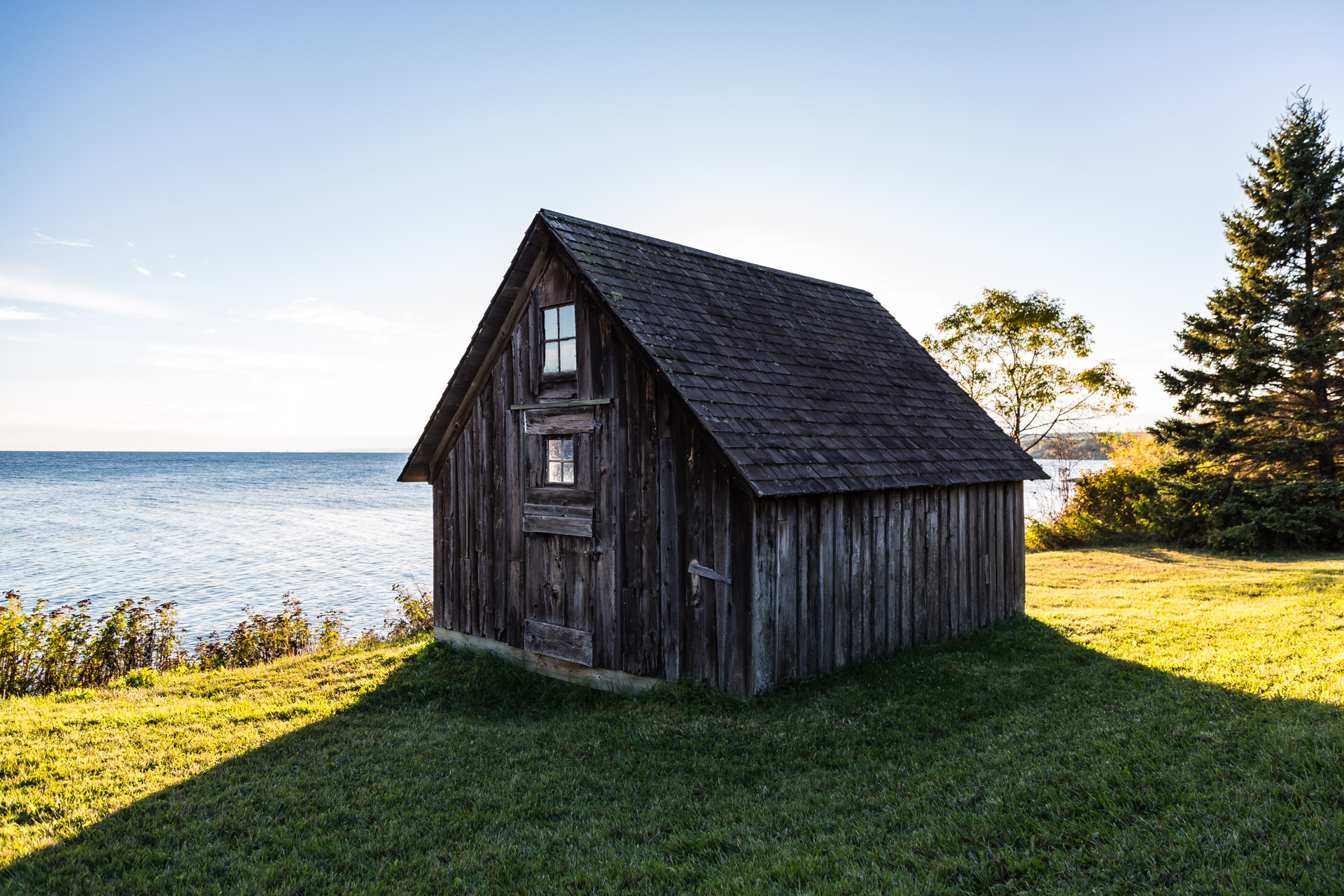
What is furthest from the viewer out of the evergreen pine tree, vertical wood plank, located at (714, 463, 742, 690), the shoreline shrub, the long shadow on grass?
the evergreen pine tree

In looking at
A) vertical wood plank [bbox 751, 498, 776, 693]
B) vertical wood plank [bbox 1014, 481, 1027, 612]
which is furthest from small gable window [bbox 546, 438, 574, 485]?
vertical wood plank [bbox 1014, 481, 1027, 612]

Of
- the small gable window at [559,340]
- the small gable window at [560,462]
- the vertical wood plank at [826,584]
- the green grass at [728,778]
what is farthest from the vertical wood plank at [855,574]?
the small gable window at [559,340]

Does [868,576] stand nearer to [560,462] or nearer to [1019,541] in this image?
[560,462]

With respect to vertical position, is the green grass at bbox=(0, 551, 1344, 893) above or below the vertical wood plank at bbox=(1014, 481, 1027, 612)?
below

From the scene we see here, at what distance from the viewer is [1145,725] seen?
6.39 meters

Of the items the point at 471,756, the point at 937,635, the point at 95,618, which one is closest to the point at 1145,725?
the point at 937,635

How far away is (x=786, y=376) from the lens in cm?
1035

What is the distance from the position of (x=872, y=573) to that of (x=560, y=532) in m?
4.18

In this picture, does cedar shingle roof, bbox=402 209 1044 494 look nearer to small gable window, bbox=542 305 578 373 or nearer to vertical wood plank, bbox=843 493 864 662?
vertical wood plank, bbox=843 493 864 662

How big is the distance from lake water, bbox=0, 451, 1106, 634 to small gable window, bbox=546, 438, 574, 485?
10.4m

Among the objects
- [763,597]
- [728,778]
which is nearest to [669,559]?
[763,597]

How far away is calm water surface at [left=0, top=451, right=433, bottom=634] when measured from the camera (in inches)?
844

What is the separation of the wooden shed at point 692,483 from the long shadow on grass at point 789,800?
3.44ft

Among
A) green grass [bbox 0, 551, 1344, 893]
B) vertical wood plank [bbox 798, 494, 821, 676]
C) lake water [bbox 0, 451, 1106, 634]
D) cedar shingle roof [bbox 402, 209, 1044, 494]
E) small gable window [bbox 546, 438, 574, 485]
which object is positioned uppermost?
cedar shingle roof [bbox 402, 209, 1044, 494]
